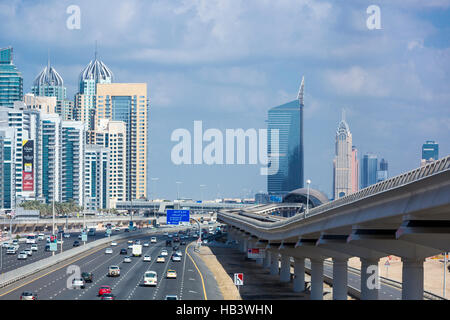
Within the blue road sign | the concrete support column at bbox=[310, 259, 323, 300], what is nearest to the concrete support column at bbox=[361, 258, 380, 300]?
the concrete support column at bbox=[310, 259, 323, 300]

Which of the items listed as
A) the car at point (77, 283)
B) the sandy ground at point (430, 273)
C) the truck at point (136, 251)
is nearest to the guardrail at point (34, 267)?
the car at point (77, 283)

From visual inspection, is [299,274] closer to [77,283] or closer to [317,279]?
[317,279]

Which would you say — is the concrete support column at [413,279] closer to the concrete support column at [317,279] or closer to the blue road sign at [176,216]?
the concrete support column at [317,279]

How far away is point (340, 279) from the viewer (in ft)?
205

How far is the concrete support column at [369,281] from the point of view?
56.5 meters

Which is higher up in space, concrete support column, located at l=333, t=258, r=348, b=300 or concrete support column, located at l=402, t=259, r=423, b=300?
concrete support column, located at l=402, t=259, r=423, b=300

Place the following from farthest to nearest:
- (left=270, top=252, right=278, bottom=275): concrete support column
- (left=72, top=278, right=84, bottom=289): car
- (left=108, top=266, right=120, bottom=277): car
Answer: (left=270, top=252, right=278, bottom=275): concrete support column
(left=108, top=266, right=120, bottom=277): car
(left=72, top=278, right=84, bottom=289): car

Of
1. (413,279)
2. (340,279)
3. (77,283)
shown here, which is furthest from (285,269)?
(413,279)

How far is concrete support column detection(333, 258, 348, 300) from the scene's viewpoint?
2403 inches

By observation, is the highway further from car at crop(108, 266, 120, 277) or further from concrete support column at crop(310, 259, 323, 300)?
concrete support column at crop(310, 259, 323, 300)

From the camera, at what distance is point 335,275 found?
6247 centimetres

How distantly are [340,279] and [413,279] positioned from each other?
15535 millimetres
